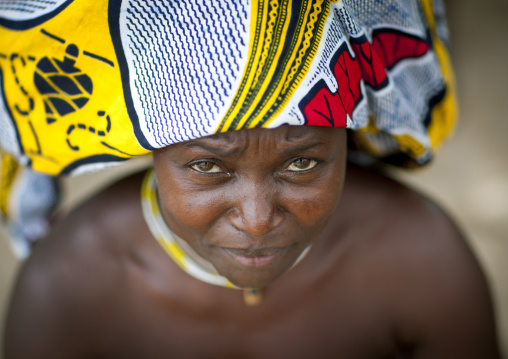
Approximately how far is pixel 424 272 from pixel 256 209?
64cm

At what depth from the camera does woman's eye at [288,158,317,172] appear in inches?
39.9

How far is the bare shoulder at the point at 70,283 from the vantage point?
140 cm

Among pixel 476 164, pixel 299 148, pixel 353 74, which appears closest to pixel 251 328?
pixel 299 148

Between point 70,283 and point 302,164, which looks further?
point 70,283

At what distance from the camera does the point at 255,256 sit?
108 cm

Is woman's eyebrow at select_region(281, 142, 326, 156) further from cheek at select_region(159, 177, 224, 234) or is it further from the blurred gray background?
the blurred gray background

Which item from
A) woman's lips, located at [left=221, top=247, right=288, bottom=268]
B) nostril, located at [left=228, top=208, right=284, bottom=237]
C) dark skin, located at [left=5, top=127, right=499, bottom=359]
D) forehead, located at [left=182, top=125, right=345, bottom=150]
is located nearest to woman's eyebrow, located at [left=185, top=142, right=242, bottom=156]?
forehead, located at [left=182, top=125, right=345, bottom=150]

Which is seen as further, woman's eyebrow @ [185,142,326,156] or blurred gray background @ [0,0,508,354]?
blurred gray background @ [0,0,508,354]

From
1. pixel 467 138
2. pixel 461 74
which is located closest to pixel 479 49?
pixel 461 74

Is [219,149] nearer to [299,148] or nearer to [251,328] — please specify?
[299,148]

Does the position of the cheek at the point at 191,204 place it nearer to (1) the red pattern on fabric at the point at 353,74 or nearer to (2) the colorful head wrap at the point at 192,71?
(2) the colorful head wrap at the point at 192,71

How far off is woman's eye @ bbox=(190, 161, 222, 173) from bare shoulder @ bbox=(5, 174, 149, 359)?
0.45m

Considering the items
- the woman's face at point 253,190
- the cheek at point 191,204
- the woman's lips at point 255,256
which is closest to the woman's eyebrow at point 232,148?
the woman's face at point 253,190

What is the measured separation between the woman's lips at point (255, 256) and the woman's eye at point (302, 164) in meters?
0.18
